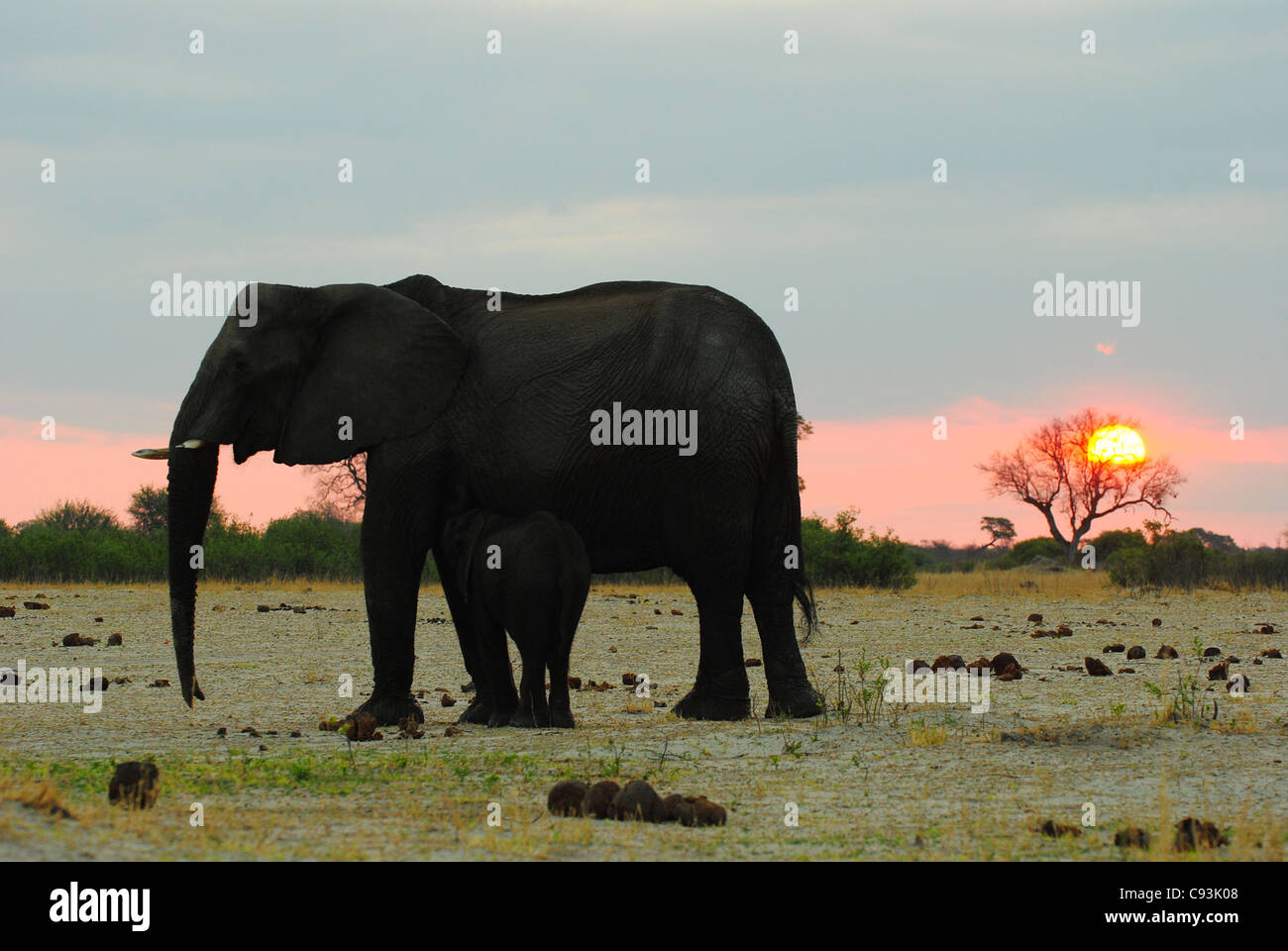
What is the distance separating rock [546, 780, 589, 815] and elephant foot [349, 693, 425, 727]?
463cm

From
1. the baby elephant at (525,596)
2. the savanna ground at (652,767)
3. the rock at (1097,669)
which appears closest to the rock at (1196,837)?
the savanna ground at (652,767)

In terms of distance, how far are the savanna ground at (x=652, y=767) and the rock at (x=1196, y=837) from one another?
0.07 meters

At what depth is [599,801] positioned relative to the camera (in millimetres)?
8383

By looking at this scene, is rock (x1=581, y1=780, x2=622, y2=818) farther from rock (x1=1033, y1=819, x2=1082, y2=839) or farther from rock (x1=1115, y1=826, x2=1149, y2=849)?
rock (x1=1115, y1=826, x2=1149, y2=849)

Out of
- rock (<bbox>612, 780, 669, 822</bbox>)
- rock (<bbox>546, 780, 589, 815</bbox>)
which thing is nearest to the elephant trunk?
rock (<bbox>546, 780, 589, 815</bbox>)

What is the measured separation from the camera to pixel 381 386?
13109 millimetres

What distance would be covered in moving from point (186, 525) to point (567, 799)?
19.7ft

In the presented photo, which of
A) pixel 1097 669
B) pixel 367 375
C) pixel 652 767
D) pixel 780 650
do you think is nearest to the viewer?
pixel 652 767

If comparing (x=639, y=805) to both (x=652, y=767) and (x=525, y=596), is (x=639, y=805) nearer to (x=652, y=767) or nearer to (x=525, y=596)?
(x=652, y=767)

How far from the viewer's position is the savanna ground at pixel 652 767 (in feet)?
25.4

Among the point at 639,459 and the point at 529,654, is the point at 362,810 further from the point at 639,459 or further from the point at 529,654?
the point at 639,459

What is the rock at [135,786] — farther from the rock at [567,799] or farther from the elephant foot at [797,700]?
the elephant foot at [797,700]

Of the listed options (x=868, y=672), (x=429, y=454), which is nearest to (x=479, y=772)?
(x=429, y=454)

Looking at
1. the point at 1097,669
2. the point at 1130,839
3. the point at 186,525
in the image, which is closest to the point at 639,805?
the point at 1130,839
